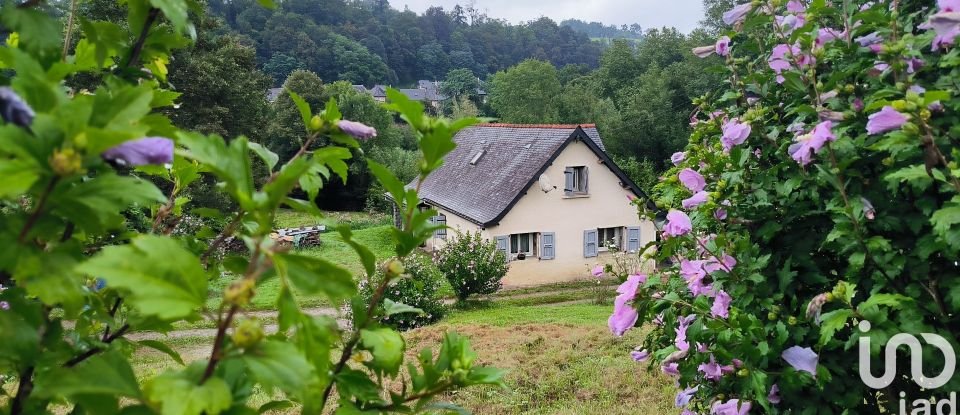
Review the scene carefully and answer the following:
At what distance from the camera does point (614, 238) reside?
744 inches

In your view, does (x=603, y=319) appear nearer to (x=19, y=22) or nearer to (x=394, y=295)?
(x=394, y=295)

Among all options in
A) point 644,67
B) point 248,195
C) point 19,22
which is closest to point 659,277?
point 248,195

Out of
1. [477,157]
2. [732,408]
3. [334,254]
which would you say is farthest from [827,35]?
[334,254]

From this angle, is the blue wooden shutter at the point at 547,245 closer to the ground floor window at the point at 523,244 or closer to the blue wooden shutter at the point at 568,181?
the ground floor window at the point at 523,244

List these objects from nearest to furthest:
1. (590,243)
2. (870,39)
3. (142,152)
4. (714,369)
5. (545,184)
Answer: (142,152) → (870,39) → (714,369) → (545,184) → (590,243)

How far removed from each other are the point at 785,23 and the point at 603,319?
1024 centimetres

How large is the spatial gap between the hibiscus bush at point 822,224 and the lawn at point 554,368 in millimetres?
2902

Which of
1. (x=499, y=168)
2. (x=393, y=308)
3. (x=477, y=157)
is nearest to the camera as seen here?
(x=393, y=308)

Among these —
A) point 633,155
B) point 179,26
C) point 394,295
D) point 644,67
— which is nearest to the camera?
point 179,26

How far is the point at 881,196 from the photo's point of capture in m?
2.21

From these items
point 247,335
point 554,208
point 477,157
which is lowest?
point 247,335

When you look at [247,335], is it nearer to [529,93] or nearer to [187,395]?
[187,395]

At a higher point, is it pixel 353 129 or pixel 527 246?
pixel 353 129

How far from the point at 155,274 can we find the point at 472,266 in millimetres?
14100
